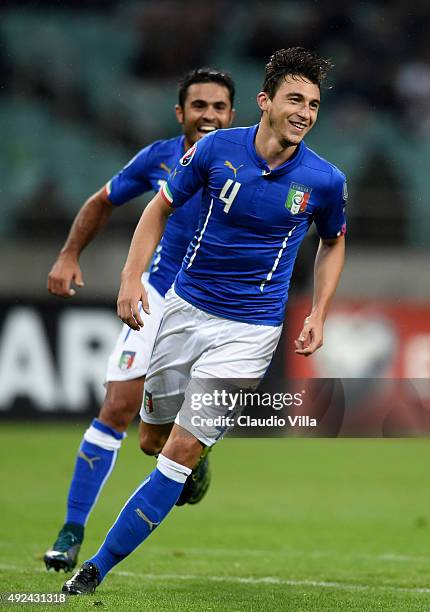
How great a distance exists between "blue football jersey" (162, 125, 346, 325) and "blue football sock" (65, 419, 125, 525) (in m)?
1.12

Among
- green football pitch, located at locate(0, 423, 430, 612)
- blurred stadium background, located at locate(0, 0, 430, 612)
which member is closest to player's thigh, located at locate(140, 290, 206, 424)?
blurred stadium background, located at locate(0, 0, 430, 612)

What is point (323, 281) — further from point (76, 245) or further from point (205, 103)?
point (76, 245)

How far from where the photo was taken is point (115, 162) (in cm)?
1515

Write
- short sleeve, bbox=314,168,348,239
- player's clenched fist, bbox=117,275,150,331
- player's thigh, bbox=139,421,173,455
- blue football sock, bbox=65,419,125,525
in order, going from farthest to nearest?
blue football sock, bbox=65,419,125,525, player's thigh, bbox=139,421,173,455, short sleeve, bbox=314,168,348,239, player's clenched fist, bbox=117,275,150,331

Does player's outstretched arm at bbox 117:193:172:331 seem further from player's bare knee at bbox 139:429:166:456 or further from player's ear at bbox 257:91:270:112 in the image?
player's bare knee at bbox 139:429:166:456

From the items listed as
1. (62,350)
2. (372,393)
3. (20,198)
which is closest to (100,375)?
(62,350)

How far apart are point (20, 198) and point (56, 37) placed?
3159 millimetres

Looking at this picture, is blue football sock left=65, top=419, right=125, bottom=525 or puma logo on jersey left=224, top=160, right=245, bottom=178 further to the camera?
blue football sock left=65, top=419, right=125, bottom=525

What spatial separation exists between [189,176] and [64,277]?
1.44m

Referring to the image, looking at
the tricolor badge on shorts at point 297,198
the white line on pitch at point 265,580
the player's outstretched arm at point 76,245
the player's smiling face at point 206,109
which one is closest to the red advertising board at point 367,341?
the player's outstretched arm at point 76,245

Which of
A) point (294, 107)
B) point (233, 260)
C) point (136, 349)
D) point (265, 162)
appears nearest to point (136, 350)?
point (136, 349)

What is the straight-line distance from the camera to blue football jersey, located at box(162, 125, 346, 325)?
191 inches

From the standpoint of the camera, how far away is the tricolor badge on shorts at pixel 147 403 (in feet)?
17.8

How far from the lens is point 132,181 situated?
6.20 m
